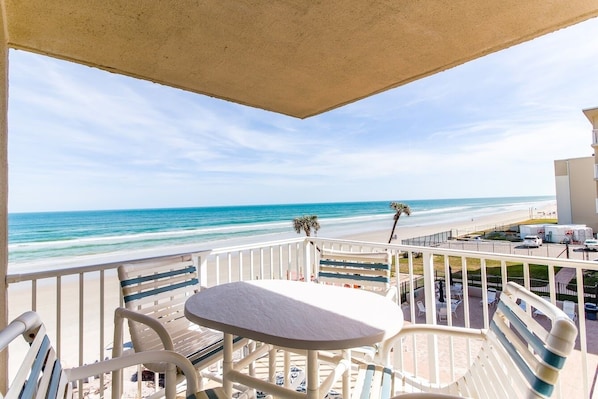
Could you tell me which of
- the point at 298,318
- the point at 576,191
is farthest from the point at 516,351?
the point at 576,191

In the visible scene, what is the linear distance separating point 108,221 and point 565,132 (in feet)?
95.9

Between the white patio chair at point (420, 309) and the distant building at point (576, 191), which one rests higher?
the distant building at point (576, 191)

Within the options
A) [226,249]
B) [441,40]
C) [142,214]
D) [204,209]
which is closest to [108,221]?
[142,214]

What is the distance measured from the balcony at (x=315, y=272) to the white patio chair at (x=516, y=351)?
0.66 meters

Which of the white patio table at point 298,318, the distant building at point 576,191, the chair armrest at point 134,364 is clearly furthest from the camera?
the distant building at point 576,191

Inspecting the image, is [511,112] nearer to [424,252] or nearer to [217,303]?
[424,252]

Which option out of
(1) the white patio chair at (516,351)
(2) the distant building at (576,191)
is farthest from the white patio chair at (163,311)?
(2) the distant building at (576,191)

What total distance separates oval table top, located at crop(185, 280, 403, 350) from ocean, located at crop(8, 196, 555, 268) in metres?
13.5

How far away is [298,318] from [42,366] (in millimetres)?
834

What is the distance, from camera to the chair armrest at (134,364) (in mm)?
1004

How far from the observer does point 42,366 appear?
2.75 feet

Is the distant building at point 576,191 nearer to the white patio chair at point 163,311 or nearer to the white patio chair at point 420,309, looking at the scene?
the white patio chair at point 420,309

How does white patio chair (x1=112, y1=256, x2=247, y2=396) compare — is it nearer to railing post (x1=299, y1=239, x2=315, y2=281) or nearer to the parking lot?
railing post (x1=299, y1=239, x2=315, y2=281)

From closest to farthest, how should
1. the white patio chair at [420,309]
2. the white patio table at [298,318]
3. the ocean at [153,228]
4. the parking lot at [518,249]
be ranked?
the white patio table at [298,318] → the white patio chair at [420,309] → the parking lot at [518,249] → the ocean at [153,228]
